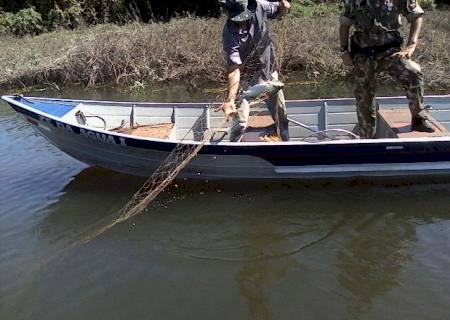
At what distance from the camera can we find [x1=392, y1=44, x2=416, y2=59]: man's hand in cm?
576

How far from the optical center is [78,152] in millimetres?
6832

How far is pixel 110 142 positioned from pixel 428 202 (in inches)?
145

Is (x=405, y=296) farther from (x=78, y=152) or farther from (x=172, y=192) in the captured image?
(x=78, y=152)

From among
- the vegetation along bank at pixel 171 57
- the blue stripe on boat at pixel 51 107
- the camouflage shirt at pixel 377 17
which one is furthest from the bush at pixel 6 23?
the camouflage shirt at pixel 377 17

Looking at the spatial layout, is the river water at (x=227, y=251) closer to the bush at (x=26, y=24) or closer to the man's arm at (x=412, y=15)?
the man's arm at (x=412, y=15)

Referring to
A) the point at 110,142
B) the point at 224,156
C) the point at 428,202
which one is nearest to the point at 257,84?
the point at 224,156

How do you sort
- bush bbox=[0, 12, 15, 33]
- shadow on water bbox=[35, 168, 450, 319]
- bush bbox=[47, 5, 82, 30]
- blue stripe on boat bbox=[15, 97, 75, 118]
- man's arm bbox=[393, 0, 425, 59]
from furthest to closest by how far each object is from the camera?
bush bbox=[47, 5, 82, 30] < bush bbox=[0, 12, 15, 33] < blue stripe on boat bbox=[15, 97, 75, 118] < man's arm bbox=[393, 0, 425, 59] < shadow on water bbox=[35, 168, 450, 319]

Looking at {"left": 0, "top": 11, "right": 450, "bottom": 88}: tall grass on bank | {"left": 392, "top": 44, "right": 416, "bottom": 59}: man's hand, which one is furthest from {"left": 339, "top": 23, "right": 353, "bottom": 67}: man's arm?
{"left": 0, "top": 11, "right": 450, "bottom": 88}: tall grass on bank

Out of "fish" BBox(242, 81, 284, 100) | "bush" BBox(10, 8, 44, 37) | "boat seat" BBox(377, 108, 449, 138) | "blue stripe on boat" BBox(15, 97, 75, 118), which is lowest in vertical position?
"boat seat" BBox(377, 108, 449, 138)

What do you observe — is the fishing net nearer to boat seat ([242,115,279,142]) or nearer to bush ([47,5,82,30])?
boat seat ([242,115,279,142])

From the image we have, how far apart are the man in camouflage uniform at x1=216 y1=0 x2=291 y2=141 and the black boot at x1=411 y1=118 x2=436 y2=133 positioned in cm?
156

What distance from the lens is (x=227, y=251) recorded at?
16.9 feet

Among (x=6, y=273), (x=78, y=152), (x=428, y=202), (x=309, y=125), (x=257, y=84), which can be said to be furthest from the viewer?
(x=309, y=125)

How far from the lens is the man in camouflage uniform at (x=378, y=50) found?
18.5 feet
